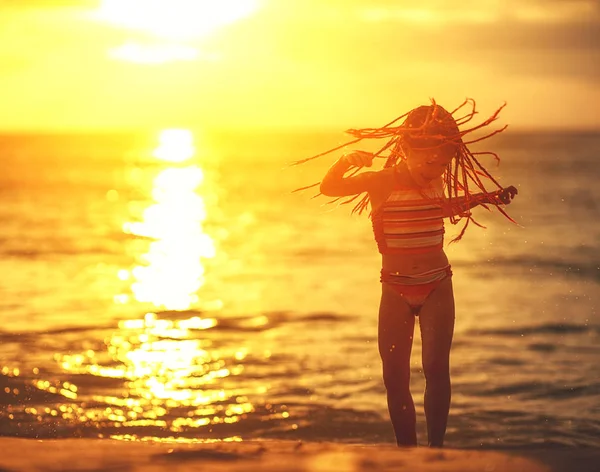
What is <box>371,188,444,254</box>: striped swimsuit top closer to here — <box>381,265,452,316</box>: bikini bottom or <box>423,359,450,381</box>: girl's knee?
<box>381,265,452,316</box>: bikini bottom

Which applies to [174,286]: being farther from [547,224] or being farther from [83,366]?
[547,224]

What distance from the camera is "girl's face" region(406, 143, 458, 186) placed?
206 inches

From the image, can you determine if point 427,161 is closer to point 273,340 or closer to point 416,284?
point 416,284

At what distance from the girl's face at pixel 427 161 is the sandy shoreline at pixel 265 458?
1438mm

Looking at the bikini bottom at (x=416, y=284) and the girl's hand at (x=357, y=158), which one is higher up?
the girl's hand at (x=357, y=158)

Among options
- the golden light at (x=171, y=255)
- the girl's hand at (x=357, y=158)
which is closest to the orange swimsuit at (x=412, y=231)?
the girl's hand at (x=357, y=158)

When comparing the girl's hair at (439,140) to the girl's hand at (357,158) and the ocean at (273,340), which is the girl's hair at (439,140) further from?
the ocean at (273,340)

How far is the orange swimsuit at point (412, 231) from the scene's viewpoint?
5.22 meters

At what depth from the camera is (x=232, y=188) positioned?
58.6 meters

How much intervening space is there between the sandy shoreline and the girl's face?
1438 mm

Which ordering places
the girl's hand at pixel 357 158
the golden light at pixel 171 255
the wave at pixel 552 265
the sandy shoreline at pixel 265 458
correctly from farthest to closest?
the wave at pixel 552 265 < the golden light at pixel 171 255 < the girl's hand at pixel 357 158 < the sandy shoreline at pixel 265 458

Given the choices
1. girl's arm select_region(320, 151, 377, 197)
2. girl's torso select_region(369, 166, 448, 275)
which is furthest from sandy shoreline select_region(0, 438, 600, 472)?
girl's arm select_region(320, 151, 377, 197)

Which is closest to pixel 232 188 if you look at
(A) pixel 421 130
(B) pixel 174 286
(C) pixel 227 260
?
(C) pixel 227 260

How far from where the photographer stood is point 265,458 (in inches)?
181
